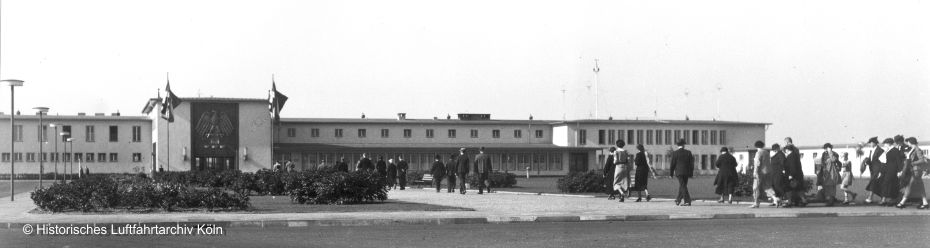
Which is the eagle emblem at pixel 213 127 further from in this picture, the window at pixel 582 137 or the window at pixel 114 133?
the window at pixel 582 137

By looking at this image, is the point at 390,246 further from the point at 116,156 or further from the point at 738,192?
the point at 116,156

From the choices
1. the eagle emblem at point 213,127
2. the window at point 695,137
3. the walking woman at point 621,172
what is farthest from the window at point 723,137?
the walking woman at point 621,172

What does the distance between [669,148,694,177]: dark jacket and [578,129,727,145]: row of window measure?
2443 inches

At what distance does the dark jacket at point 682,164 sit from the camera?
2203 cm

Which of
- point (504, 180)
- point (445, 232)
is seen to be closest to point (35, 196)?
point (445, 232)

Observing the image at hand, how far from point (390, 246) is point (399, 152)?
68.1 metres

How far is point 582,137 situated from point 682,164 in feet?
206

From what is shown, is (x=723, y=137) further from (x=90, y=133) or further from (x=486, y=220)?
(x=486, y=220)

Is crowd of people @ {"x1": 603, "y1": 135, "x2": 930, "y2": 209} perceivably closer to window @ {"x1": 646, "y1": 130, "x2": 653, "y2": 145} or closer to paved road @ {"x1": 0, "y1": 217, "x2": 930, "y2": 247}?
paved road @ {"x1": 0, "y1": 217, "x2": 930, "y2": 247}

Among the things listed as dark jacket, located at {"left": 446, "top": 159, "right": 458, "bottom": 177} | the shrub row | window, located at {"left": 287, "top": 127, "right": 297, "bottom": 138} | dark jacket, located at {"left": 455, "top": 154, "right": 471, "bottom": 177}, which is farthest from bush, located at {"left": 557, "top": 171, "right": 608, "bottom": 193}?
window, located at {"left": 287, "top": 127, "right": 297, "bottom": 138}

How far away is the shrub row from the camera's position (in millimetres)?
18641

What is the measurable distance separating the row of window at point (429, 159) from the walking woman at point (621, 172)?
55.0 m

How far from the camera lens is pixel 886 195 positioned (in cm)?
2073

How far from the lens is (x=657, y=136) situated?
86312mm
